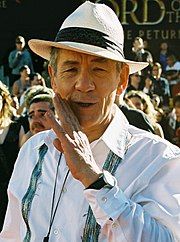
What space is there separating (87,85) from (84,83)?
1 centimetres

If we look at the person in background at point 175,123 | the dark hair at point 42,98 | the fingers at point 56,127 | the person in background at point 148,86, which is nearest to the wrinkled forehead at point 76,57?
the fingers at point 56,127

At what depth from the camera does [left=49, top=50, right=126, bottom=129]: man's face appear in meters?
2.89

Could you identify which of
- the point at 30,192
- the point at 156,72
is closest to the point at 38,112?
the point at 30,192

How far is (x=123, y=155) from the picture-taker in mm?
2965

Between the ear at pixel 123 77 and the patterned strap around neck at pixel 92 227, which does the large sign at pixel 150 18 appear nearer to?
the ear at pixel 123 77

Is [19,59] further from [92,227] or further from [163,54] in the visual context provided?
[92,227]

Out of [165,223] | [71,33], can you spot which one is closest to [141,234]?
[165,223]

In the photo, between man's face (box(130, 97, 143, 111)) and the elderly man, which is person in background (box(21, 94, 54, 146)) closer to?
man's face (box(130, 97, 143, 111))

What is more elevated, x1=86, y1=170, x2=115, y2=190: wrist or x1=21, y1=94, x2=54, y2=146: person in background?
x1=86, y1=170, x2=115, y2=190: wrist

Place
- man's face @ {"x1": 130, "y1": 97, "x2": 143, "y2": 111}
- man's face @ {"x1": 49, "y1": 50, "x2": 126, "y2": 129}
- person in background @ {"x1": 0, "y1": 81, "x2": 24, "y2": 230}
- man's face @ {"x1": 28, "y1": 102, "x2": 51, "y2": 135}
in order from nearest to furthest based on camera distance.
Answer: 1. man's face @ {"x1": 49, "y1": 50, "x2": 126, "y2": 129}
2. person in background @ {"x1": 0, "y1": 81, "x2": 24, "y2": 230}
3. man's face @ {"x1": 28, "y1": 102, "x2": 51, "y2": 135}
4. man's face @ {"x1": 130, "y1": 97, "x2": 143, "y2": 111}

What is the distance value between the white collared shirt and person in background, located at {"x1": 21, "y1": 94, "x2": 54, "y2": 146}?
2.99 m

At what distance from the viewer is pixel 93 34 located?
299 centimetres

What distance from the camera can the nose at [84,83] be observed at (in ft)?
9.43

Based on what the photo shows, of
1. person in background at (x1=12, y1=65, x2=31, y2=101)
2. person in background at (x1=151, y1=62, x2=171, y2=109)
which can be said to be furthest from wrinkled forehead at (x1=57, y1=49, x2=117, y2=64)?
person in background at (x1=151, y1=62, x2=171, y2=109)
